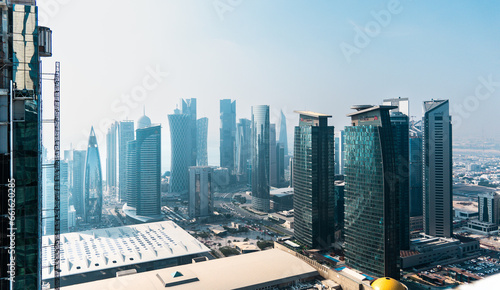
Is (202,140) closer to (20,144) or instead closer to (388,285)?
(388,285)

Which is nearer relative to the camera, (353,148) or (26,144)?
(26,144)

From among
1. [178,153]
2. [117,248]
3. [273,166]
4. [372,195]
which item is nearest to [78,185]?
[178,153]

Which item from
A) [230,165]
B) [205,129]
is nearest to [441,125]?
[230,165]

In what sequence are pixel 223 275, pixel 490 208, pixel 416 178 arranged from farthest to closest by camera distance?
pixel 416 178
pixel 490 208
pixel 223 275

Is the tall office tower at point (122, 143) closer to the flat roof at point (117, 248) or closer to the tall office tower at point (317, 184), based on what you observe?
the flat roof at point (117, 248)

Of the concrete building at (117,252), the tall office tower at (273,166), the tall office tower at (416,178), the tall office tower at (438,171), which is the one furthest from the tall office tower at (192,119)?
the tall office tower at (438,171)

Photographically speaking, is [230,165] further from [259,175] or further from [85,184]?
[85,184]
